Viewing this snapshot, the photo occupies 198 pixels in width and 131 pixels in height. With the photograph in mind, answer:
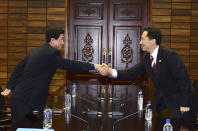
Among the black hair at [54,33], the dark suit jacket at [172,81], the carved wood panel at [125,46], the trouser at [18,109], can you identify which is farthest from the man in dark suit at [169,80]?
the carved wood panel at [125,46]

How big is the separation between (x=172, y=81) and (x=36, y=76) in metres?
1.41

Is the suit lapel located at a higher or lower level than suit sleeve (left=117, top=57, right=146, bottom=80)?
higher

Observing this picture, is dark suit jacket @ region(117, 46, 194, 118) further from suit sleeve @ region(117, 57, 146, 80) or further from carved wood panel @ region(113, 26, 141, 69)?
carved wood panel @ region(113, 26, 141, 69)

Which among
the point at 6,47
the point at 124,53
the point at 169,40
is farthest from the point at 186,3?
the point at 6,47

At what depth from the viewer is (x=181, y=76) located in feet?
10.3

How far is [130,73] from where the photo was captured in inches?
165

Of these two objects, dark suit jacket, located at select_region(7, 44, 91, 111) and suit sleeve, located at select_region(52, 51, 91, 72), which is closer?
dark suit jacket, located at select_region(7, 44, 91, 111)

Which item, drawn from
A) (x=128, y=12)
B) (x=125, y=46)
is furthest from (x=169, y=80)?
(x=128, y=12)

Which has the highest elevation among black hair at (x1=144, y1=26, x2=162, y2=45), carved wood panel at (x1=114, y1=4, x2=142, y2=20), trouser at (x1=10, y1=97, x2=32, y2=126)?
carved wood panel at (x1=114, y1=4, x2=142, y2=20)

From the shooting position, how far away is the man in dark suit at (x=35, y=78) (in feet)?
10.6

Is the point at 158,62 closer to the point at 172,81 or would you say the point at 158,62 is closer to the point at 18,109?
the point at 172,81

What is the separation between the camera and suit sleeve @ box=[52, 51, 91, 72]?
11.3 feet

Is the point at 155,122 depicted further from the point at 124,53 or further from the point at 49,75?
the point at 124,53

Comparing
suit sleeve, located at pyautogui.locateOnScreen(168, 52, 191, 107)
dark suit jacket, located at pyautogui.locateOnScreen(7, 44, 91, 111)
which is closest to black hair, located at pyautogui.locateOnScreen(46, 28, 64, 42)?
dark suit jacket, located at pyautogui.locateOnScreen(7, 44, 91, 111)
